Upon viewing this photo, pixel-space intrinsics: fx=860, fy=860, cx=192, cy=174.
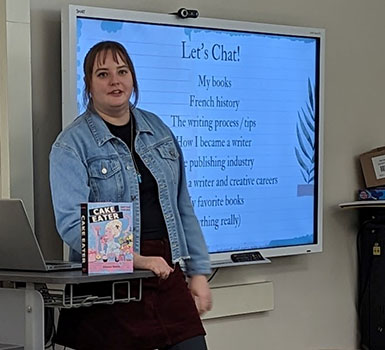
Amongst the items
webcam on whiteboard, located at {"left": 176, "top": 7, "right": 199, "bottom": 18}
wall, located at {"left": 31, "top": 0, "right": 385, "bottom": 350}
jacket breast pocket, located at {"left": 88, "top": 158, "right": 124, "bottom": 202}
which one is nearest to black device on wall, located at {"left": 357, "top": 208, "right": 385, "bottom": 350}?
wall, located at {"left": 31, "top": 0, "right": 385, "bottom": 350}

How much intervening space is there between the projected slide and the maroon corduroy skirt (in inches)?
47.1

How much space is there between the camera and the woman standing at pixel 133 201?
255 centimetres

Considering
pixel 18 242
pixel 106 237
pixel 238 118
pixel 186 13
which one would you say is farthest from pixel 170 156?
pixel 238 118

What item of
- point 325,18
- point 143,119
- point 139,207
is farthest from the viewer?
point 325,18

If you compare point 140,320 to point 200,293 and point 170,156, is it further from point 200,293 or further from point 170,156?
point 170,156

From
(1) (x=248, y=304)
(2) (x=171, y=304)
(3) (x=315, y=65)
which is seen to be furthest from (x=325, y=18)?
(2) (x=171, y=304)

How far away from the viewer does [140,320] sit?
255 cm

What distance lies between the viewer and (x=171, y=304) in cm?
261

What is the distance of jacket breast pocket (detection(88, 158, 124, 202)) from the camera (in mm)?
2650

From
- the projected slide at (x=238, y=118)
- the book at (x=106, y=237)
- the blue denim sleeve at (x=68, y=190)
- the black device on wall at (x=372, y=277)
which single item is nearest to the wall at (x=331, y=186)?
the black device on wall at (x=372, y=277)

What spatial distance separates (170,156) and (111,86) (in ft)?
0.97

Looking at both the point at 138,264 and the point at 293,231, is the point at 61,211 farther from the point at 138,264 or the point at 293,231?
the point at 293,231

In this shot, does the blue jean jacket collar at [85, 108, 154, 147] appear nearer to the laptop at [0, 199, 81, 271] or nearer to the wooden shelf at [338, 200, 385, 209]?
the laptop at [0, 199, 81, 271]

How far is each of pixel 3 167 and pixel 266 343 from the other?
171cm
